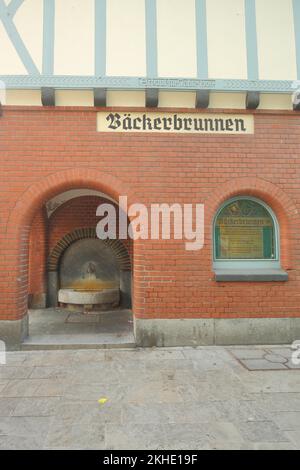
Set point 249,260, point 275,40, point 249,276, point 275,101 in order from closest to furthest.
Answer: point 249,276 → point 275,40 → point 275,101 → point 249,260

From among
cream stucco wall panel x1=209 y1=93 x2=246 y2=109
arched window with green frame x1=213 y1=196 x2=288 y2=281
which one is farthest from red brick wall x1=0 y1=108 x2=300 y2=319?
cream stucco wall panel x1=209 y1=93 x2=246 y2=109

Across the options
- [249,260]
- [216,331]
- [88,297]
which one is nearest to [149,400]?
[216,331]

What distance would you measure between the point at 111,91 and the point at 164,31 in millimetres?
1406

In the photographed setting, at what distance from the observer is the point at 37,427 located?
9.30ft

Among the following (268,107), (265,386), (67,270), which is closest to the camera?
(265,386)

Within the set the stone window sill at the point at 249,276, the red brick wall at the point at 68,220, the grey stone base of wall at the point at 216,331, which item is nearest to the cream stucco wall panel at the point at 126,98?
the red brick wall at the point at 68,220

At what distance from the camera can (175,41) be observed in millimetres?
5191

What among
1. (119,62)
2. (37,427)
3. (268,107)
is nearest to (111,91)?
(119,62)

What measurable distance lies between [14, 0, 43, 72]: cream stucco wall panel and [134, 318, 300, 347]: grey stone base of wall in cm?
502

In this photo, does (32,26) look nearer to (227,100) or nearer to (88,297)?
(227,100)

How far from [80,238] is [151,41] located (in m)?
5.02

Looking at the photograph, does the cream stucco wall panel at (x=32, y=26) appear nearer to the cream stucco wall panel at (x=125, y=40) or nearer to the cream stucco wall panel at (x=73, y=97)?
the cream stucco wall panel at (x=73, y=97)

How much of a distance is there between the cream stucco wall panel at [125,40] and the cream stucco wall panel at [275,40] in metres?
2.15

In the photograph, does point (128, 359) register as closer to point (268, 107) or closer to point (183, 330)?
point (183, 330)
